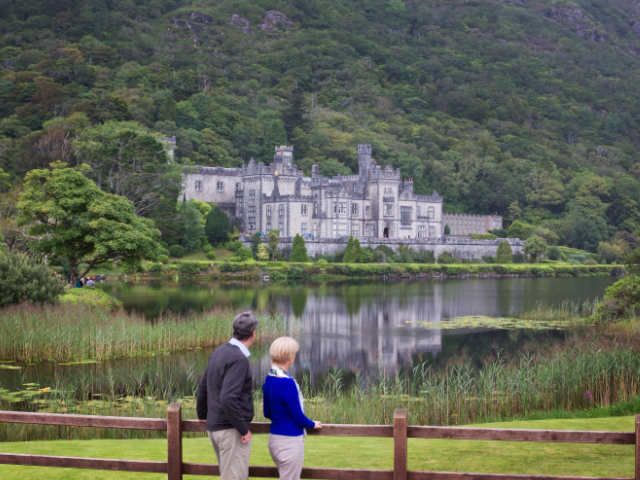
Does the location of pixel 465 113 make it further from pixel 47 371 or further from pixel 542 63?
pixel 47 371

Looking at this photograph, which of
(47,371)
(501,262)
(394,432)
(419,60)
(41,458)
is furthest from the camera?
(419,60)

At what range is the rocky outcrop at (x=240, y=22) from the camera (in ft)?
611

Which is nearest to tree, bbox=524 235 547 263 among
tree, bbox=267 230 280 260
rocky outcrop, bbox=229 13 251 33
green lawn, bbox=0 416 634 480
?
tree, bbox=267 230 280 260

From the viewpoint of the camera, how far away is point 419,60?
176 meters

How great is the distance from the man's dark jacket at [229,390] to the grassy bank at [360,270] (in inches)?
2031

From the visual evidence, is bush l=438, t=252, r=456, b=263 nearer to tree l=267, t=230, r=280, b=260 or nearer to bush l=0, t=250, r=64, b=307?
tree l=267, t=230, r=280, b=260

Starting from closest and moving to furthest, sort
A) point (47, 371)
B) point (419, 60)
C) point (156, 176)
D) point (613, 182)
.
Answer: point (47, 371) → point (156, 176) → point (613, 182) → point (419, 60)

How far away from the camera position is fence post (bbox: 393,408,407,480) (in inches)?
322

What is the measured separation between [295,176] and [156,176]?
21447 millimetres

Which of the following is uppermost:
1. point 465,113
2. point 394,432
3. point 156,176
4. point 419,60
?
point 419,60

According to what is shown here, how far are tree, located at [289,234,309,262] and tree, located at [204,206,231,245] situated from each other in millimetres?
5952

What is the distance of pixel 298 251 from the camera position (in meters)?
73.2

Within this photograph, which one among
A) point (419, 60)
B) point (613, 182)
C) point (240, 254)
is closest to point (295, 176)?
point (240, 254)

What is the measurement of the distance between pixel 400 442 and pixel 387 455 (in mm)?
3588
